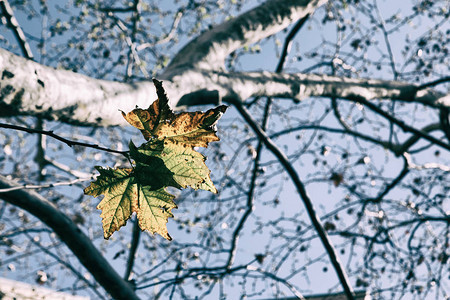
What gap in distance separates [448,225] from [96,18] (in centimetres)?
520

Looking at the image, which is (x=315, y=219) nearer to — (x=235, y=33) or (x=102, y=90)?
(x=235, y=33)

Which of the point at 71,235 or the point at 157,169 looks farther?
the point at 71,235

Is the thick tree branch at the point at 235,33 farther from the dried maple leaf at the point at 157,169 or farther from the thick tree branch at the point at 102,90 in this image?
the dried maple leaf at the point at 157,169

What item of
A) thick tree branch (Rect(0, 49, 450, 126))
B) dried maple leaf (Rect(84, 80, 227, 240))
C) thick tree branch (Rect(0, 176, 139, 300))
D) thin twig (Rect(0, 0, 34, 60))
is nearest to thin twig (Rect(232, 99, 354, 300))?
thick tree branch (Rect(0, 49, 450, 126))

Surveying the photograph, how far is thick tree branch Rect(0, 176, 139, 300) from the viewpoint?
1.74m

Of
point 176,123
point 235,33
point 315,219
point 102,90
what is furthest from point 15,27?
point 176,123

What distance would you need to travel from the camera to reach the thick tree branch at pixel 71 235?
174 centimetres

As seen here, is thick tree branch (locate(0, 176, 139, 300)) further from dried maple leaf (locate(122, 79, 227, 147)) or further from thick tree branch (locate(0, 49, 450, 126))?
dried maple leaf (locate(122, 79, 227, 147))

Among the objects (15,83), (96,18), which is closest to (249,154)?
(96,18)

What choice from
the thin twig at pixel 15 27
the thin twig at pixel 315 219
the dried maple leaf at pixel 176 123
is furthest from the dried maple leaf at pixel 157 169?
the thin twig at pixel 15 27

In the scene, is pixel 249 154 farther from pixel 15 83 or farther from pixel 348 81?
pixel 15 83

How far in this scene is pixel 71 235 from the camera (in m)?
1.86

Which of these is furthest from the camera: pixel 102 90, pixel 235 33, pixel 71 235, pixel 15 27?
pixel 15 27

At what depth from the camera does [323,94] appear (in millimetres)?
2953
